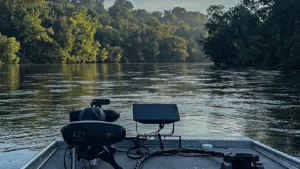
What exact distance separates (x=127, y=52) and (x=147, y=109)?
11399 cm

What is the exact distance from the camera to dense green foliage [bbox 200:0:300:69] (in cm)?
4447

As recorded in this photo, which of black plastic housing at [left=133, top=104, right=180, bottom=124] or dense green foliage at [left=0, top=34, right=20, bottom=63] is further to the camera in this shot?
dense green foliage at [left=0, top=34, right=20, bottom=63]

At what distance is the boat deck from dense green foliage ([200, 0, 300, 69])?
36.7 m

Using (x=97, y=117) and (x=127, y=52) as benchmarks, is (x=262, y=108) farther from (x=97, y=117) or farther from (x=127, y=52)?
(x=127, y=52)

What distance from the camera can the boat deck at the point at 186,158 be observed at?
5.03 m

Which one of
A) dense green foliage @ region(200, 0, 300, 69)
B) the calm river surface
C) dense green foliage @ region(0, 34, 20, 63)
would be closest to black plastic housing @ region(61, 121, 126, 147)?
the calm river surface

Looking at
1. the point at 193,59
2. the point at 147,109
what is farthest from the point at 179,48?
the point at 147,109

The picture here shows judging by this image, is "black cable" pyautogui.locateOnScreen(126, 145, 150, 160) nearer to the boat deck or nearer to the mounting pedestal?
the boat deck

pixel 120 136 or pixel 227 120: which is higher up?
pixel 120 136

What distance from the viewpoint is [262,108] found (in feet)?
51.9

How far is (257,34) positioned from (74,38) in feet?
172

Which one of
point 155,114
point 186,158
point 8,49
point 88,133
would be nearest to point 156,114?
point 155,114

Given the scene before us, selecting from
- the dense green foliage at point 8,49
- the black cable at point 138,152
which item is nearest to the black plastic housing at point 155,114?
the black cable at point 138,152

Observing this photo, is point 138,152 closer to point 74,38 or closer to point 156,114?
point 156,114
